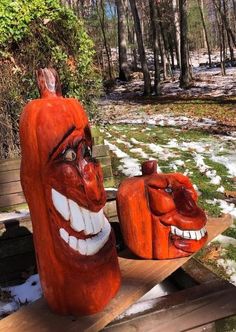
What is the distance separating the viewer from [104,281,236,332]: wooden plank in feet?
7.45

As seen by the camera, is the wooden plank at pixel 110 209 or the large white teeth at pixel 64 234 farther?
the wooden plank at pixel 110 209

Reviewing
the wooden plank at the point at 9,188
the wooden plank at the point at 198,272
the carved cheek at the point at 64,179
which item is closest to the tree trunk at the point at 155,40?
the wooden plank at the point at 9,188

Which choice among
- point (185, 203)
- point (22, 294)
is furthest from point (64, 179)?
point (22, 294)

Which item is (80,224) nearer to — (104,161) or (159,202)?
(159,202)

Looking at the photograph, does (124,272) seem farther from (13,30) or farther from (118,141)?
(118,141)

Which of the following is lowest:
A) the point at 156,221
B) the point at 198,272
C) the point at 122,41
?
the point at 198,272

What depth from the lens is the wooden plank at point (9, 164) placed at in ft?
15.8

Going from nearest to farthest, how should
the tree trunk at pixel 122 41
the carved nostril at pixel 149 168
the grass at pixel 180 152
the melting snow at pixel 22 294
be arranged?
1. the carved nostril at pixel 149 168
2. the melting snow at pixel 22 294
3. the grass at pixel 180 152
4. the tree trunk at pixel 122 41

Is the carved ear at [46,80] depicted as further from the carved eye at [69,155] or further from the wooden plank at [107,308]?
the wooden plank at [107,308]

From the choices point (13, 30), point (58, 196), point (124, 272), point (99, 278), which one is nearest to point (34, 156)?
point (58, 196)

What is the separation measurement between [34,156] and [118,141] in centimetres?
635

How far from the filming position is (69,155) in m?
2.17

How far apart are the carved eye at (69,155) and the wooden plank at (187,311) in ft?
3.00

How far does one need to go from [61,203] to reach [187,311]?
3.09ft
